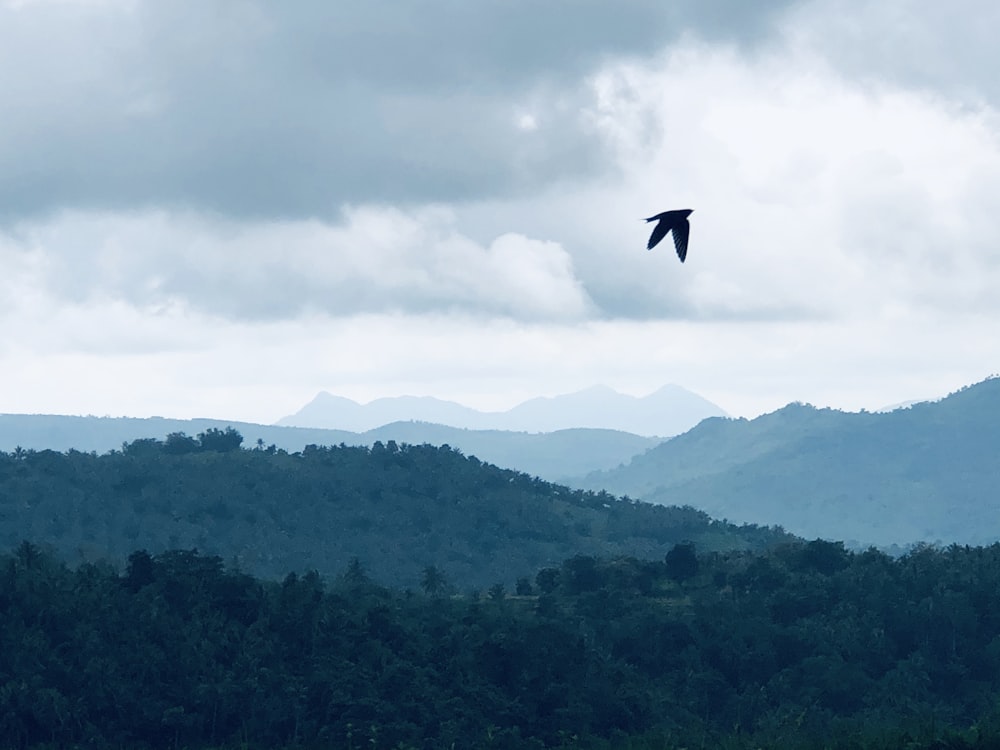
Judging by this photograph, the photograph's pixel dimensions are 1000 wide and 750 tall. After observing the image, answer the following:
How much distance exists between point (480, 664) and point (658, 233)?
49.5 metres

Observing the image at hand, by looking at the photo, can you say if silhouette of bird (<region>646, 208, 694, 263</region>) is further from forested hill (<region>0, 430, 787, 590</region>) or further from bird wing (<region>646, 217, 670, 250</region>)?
forested hill (<region>0, 430, 787, 590</region>)

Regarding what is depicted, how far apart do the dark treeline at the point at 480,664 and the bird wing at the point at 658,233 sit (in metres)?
23.6

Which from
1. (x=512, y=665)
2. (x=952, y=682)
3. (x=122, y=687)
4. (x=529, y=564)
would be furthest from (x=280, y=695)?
(x=529, y=564)

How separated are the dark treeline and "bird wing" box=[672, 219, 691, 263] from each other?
23312mm

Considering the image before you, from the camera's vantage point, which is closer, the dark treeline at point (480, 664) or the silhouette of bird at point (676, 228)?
the silhouette of bird at point (676, 228)

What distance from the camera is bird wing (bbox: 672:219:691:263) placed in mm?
22875

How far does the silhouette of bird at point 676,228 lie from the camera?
2262 cm

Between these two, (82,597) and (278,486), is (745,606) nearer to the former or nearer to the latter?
(82,597)

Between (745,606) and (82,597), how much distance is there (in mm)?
41106

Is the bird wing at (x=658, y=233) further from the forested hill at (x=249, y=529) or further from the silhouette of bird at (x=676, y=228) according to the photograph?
the forested hill at (x=249, y=529)

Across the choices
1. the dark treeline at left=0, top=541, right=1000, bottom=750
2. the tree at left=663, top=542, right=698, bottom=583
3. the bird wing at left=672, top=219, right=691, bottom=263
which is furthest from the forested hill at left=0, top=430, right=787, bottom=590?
the bird wing at left=672, top=219, right=691, bottom=263

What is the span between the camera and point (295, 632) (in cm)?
7100

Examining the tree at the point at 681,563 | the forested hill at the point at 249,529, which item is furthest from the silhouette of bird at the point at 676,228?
the forested hill at the point at 249,529

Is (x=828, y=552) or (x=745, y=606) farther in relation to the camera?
(x=828, y=552)
